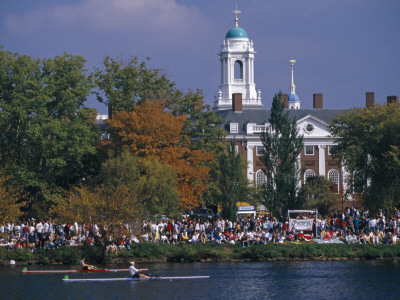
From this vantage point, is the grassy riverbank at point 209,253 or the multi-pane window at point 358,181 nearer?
the grassy riverbank at point 209,253

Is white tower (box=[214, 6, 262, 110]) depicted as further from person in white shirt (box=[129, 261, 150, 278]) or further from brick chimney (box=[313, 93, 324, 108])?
person in white shirt (box=[129, 261, 150, 278])

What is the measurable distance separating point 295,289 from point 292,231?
13937 millimetres

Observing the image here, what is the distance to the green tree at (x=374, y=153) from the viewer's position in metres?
70.4

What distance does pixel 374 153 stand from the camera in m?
74.2

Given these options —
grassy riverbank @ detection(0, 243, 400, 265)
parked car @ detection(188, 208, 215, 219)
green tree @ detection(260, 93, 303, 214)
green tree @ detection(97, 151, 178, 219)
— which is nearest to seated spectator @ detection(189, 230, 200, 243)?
grassy riverbank @ detection(0, 243, 400, 265)

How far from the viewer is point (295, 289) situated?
48938mm

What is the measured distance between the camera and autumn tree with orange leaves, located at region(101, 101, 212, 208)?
70688 mm

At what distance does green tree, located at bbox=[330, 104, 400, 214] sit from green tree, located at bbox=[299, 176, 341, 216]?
7.26 m

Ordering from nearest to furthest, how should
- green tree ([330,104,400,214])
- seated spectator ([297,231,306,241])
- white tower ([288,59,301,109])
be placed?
1. seated spectator ([297,231,306,241])
2. green tree ([330,104,400,214])
3. white tower ([288,59,301,109])

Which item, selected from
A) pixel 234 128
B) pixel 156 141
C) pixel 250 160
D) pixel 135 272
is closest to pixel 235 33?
pixel 234 128

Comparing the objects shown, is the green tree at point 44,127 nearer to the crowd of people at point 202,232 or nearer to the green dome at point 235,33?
the crowd of people at point 202,232

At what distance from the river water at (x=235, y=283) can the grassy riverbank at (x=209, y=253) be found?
1.14 m

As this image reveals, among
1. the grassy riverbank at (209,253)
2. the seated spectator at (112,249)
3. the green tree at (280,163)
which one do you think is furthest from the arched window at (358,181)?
the seated spectator at (112,249)

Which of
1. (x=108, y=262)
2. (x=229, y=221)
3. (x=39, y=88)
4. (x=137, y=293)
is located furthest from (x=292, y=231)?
(x=39, y=88)
